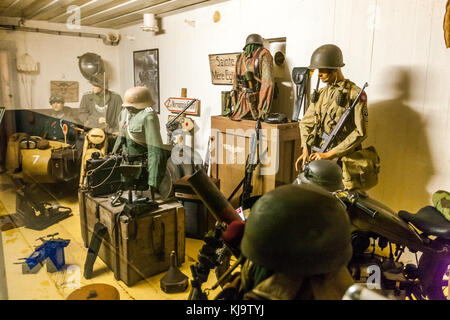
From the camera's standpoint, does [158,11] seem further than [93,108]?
Yes

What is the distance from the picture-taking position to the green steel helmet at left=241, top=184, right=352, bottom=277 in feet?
2.67

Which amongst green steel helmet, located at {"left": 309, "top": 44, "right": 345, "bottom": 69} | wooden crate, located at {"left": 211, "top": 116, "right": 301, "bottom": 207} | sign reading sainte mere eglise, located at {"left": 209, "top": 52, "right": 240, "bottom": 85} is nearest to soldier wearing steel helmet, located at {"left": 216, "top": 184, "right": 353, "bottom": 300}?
green steel helmet, located at {"left": 309, "top": 44, "right": 345, "bottom": 69}

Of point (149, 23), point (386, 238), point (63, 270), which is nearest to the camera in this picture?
point (386, 238)

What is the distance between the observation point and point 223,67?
3.66 metres

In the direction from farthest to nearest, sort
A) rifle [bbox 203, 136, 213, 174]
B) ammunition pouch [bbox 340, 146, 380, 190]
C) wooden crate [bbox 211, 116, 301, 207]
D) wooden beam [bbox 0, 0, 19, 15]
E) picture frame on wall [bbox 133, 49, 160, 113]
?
rifle [bbox 203, 136, 213, 174] → wooden crate [bbox 211, 116, 301, 207] → ammunition pouch [bbox 340, 146, 380, 190] → picture frame on wall [bbox 133, 49, 160, 113] → wooden beam [bbox 0, 0, 19, 15]

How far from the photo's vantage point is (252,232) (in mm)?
888

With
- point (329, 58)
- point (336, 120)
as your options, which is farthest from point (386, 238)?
point (329, 58)

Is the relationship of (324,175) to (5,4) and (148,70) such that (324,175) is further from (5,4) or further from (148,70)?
(5,4)

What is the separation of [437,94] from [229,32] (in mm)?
2114

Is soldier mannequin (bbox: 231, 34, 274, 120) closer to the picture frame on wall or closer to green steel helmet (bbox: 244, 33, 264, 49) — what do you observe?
green steel helmet (bbox: 244, 33, 264, 49)

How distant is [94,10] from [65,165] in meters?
1.65

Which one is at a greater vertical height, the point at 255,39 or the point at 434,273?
the point at 255,39

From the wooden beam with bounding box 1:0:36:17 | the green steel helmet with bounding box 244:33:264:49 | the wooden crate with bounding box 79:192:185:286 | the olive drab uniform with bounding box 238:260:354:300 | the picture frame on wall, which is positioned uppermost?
the green steel helmet with bounding box 244:33:264:49

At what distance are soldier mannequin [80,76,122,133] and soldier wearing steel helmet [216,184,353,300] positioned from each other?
1205 millimetres
